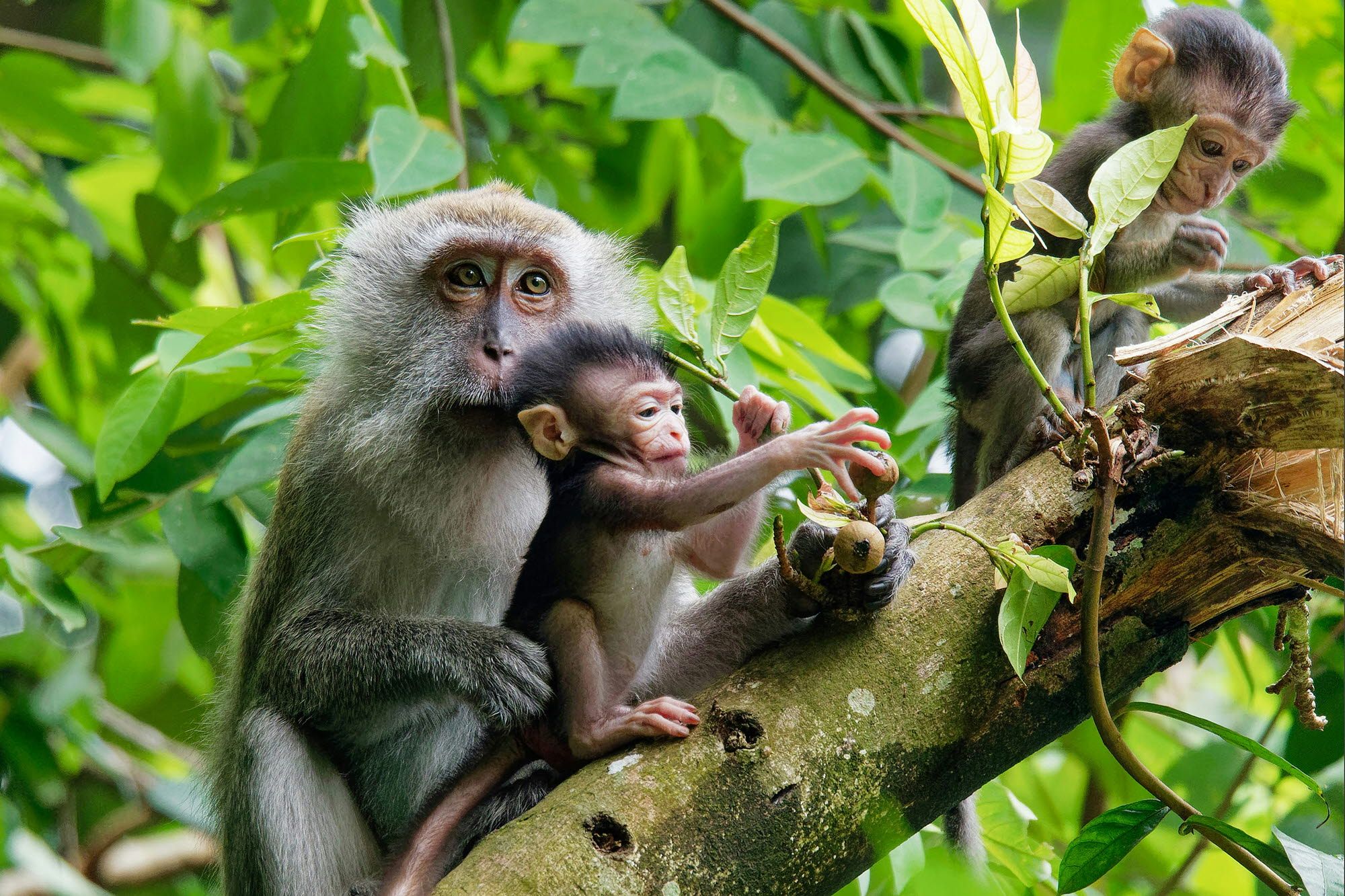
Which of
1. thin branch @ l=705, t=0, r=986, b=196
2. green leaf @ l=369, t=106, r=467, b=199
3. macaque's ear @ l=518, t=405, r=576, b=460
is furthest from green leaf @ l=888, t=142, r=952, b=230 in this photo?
macaque's ear @ l=518, t=405, r=576, b=460

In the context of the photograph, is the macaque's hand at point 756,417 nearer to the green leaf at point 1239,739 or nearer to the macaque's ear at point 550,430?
the macaque's ear at point 550,430

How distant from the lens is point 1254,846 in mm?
3211

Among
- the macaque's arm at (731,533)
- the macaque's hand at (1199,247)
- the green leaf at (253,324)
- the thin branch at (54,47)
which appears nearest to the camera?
the macaque's arm at (731,533)

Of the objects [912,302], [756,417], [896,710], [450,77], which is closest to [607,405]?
[756,417]

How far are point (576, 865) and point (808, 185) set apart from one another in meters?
3.06

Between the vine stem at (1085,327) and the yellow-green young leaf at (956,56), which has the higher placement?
the yellow-green young leaf at (956,56)

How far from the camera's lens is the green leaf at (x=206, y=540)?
5.04 m

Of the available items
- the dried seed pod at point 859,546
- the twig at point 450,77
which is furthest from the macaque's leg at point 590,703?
the twig at point 450,77

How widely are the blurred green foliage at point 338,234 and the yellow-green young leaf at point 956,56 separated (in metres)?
1.41

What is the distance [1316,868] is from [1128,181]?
180 cm

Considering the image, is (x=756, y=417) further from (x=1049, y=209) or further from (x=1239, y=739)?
(x=1239, y=739)

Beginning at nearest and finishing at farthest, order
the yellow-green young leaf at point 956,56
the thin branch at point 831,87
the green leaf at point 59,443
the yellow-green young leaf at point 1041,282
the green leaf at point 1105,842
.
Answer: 1. the yellow-green young leaf at point 956,56
2. the yellow-green young leaf at point 1041,282
3. the green leaf at point 1105,842
4. the green leaf at point 59,443
5. the thin branch at point 831,87

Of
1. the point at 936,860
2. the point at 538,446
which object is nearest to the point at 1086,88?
the point at 538,446

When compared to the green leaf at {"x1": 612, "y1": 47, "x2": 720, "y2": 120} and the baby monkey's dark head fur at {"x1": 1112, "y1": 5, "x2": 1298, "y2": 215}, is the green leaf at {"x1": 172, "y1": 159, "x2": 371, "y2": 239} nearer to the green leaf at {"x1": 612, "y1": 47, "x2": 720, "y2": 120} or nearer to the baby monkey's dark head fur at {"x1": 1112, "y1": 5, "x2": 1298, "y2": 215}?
the green leaf at {"x1": 612, "y1": 47, "x2": 720, "y2": 120}
